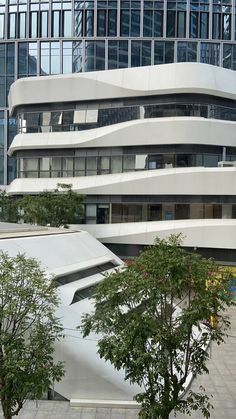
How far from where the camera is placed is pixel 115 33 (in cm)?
5238

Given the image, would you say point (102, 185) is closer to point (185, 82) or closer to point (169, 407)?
point (185, 82)

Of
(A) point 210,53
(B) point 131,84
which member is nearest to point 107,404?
(B) point 131,84

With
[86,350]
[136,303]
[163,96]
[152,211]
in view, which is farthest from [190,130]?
[136,303]

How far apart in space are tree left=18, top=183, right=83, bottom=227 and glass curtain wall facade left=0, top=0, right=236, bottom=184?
25896 millimetres

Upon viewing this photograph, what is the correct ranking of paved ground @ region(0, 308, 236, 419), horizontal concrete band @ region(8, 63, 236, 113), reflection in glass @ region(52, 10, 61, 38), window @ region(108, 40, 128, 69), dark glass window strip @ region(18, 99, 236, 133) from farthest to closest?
1. reflection in glass @ region(52, 10, 61, 38)
2. window @ region(108, 40, 128, 69)
3. dark glass window strip @ region(18, 99, 236, 133)
4. horizontal concrete band @ region(8, 63, 236, 113)
5. paved ground @ region(0, 308, 236, 419)

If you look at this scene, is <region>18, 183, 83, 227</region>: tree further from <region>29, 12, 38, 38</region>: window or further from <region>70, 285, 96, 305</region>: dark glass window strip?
<region>29, 12, 38, 38</region>: window


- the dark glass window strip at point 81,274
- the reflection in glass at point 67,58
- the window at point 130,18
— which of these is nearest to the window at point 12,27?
the reflection in glass at point 67,58

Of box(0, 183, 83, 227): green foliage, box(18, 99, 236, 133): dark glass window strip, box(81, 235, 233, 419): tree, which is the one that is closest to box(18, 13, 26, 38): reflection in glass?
box(18, 99, 236, 133): dark glass window strip

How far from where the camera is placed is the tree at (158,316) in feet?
27.9

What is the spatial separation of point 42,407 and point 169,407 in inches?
203

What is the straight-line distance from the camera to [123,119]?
118 ft

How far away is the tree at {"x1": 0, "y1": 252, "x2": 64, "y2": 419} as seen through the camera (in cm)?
849

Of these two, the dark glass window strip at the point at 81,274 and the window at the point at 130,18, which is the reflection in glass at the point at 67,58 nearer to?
the window at the point at 130,18

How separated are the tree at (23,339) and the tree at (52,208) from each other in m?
22.6
